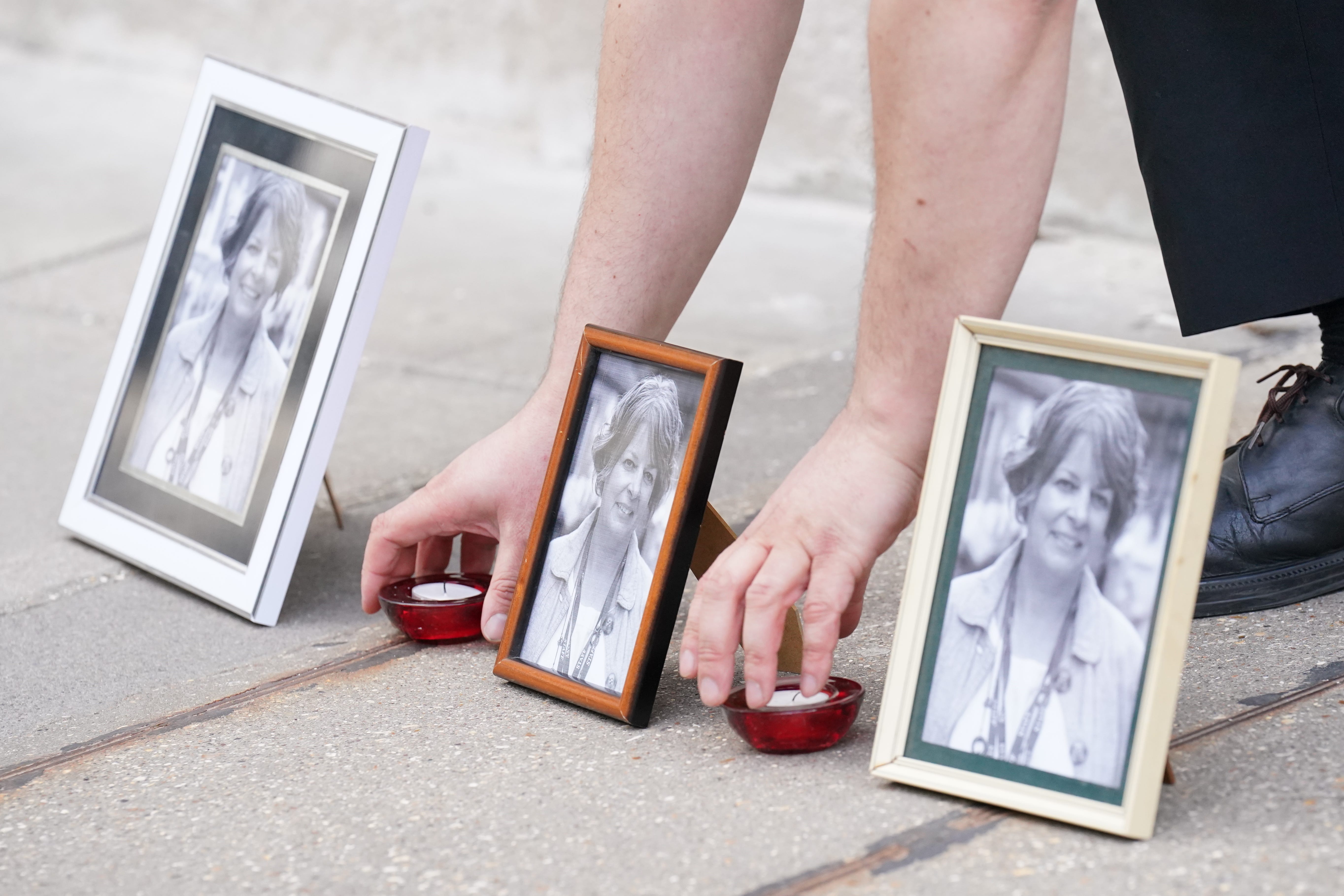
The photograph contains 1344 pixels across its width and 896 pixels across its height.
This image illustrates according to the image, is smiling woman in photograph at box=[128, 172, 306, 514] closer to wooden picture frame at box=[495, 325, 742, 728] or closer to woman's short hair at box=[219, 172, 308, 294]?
woman's short hair at box=[219, 172, 308, 294]

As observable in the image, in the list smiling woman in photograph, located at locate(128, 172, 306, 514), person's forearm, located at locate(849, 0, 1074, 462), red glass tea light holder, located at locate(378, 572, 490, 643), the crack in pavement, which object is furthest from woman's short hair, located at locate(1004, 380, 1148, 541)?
the crack in pavement

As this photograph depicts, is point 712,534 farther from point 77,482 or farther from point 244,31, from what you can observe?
point 244,31

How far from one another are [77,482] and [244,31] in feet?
9.52

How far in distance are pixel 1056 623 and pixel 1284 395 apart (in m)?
0.52

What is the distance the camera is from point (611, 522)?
3.37ft

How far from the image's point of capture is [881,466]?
94 cm

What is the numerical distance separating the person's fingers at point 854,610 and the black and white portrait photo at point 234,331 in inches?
24.9

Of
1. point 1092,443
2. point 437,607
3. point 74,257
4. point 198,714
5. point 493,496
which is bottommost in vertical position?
point 198,714

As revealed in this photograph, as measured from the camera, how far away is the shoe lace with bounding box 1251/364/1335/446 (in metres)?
1.19

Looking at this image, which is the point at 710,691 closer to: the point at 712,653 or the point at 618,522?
the point at 712,653

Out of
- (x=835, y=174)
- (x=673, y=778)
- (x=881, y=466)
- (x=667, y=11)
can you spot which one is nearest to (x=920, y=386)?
(x=881, y=466)

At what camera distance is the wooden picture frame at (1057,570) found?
775mm

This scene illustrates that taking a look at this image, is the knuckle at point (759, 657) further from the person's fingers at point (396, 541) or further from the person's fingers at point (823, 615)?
the person's fingers at point (396, 541)

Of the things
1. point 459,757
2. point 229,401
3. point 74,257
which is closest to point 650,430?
point 459,757
